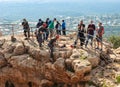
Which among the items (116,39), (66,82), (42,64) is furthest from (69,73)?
(116,39)

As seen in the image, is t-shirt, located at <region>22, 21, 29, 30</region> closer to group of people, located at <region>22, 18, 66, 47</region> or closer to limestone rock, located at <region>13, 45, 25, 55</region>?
group of people, located at <region>22, 18, 66, 47</region>

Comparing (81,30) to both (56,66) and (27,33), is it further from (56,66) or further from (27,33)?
(27,33)

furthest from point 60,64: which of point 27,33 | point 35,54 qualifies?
point 27,33

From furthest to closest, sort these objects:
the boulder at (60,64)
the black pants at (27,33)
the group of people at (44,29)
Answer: the black pants at (27,33)
the group of people at (44,29)
the boulder at (60,64)

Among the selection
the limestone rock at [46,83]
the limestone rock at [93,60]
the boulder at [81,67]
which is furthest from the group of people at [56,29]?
the boulder at [81,67]

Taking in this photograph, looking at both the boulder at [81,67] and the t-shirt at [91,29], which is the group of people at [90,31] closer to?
the t-shirt at [91,29]

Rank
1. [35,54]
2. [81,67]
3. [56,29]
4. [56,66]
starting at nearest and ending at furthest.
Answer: [81,67] → [56,66] → [35,54] → [56,29]

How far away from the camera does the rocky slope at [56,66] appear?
32.2 metres

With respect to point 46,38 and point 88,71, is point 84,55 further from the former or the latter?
point 46,38

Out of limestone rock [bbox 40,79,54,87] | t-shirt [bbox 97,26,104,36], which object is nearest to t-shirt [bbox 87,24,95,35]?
t-shirt [bbox 97,26,104,36]

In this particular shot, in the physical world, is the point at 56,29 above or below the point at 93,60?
above

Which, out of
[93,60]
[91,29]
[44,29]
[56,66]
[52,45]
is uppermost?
[91,29]

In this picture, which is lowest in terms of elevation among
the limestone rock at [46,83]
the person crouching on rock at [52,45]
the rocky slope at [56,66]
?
the limestone rock at [46,83]

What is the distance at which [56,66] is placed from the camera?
33500mm
